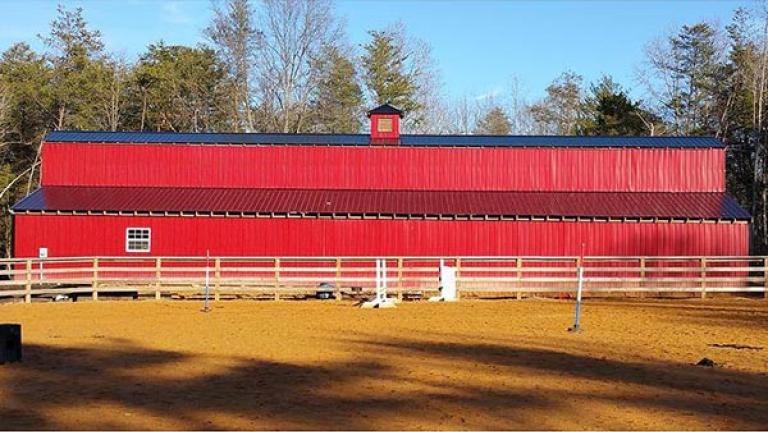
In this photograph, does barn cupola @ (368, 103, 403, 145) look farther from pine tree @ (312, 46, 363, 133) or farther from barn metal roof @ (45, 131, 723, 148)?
pine tree @ (312, 46, 363, 133)

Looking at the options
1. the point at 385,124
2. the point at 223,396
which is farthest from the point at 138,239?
the point at 223,396

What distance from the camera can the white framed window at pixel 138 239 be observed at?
97.1ft

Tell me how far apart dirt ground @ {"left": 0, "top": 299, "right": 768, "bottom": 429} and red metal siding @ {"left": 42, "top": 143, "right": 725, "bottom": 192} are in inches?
555

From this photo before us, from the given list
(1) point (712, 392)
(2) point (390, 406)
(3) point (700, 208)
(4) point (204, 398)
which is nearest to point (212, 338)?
(4) point (204, 398)

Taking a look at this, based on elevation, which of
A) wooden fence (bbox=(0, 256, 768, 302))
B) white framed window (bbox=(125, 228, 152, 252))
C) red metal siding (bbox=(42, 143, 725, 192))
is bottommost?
wooden fence (bbox=(0, 256, 768, 302))

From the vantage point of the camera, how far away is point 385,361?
12039mm

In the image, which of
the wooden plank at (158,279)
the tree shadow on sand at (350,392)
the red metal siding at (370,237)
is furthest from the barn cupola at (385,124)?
the tree shadow on sand at (350,392)

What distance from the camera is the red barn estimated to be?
29.6 m

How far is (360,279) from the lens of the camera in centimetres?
2488

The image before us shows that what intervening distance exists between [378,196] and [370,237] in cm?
249

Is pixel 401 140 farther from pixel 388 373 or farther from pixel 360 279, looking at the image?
pixel 388 373

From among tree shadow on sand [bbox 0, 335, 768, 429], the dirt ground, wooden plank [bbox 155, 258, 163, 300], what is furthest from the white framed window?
tree shadow on sand [bbox 0, 335, 768, 429]

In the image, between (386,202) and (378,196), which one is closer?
(386,202)

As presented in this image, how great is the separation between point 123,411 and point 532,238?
22.3 meters
